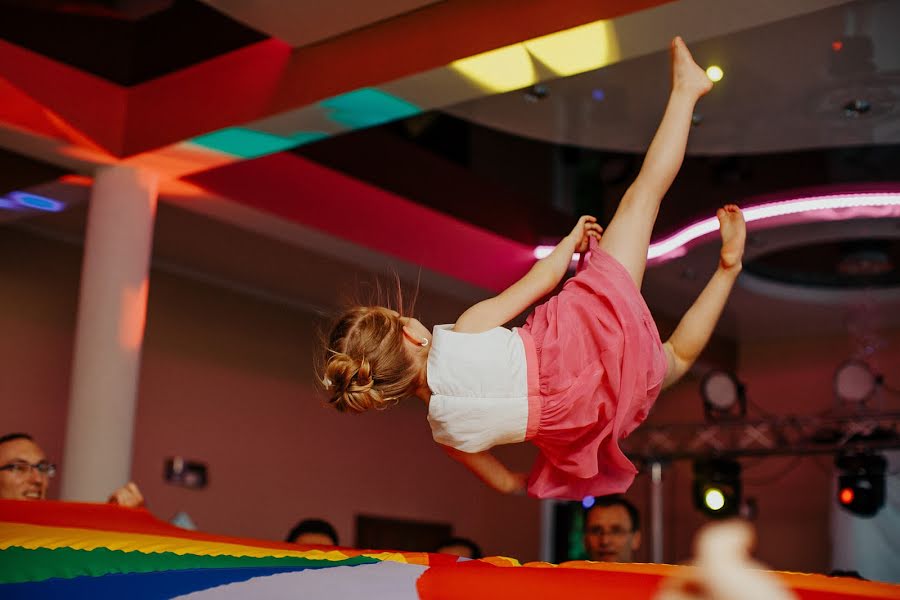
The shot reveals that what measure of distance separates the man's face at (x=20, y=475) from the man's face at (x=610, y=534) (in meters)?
1.99

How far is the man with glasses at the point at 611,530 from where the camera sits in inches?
160

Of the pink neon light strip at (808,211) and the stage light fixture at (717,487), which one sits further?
the stage light fixture at (717,487)

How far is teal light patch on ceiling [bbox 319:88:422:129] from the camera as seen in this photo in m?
3.90

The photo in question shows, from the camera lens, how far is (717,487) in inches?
270

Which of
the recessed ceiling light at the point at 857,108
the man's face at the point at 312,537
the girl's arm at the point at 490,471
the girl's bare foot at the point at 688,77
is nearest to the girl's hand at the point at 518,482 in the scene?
the girl's arm at the point at 490,471

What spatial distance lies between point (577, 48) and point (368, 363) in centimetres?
169

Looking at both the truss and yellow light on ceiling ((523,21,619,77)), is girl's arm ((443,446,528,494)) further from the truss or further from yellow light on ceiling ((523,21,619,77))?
the truss

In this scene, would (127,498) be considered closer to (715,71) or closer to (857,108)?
(715,71)

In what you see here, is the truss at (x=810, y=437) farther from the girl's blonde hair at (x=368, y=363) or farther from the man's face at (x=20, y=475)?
the girl's blonde hair at (x=368, y=363)

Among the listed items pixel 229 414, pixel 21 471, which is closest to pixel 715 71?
pixel 21 471

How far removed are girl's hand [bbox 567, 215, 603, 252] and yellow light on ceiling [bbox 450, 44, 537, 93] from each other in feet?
4.24

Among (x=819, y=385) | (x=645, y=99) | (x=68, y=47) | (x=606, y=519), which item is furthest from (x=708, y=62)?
(x=819, y=385)

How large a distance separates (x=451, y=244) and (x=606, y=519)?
2436 millimetres

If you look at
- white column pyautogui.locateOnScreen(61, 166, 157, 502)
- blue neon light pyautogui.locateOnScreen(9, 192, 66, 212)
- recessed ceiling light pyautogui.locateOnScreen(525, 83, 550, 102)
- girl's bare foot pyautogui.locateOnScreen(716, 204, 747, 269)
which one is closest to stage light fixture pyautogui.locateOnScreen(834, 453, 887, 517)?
recessed ceiling light pyautogui.locateOnScreen(525, 83, 550, 102)
